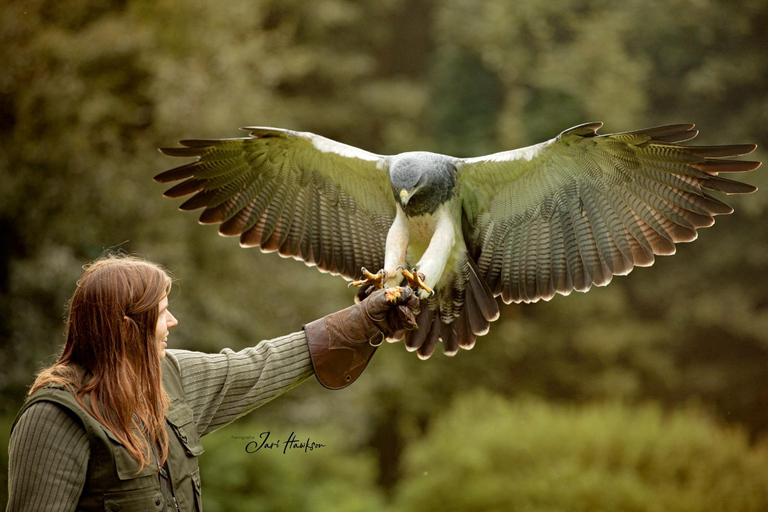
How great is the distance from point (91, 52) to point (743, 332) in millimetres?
6126

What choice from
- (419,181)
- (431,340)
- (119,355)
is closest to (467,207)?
(419,181)

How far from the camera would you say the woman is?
142cm

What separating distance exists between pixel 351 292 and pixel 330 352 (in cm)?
471

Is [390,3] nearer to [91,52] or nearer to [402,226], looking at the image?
[91,52]

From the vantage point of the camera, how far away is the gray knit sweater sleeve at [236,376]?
1893 mm

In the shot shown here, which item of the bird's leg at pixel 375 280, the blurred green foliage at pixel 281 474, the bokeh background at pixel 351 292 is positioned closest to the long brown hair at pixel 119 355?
the bird's leg at pixel 375 280

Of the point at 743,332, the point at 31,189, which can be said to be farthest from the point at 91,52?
the point at 743,332

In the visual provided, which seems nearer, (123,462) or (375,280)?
(123,462)

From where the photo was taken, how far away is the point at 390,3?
25.2 feet

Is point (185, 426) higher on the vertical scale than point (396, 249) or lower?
lower

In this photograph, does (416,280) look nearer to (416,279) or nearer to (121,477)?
(416,279)

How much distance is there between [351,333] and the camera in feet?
6.80

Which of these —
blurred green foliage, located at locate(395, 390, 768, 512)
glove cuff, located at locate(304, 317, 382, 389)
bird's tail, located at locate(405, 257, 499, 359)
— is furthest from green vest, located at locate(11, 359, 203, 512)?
blurred green foliage, located at locate(395, 390, 768, 512)

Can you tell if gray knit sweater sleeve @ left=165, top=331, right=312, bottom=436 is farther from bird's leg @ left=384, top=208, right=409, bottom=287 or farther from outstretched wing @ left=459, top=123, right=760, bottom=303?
outstretched wing @ left=459, top=123, right=760, bottom=303
